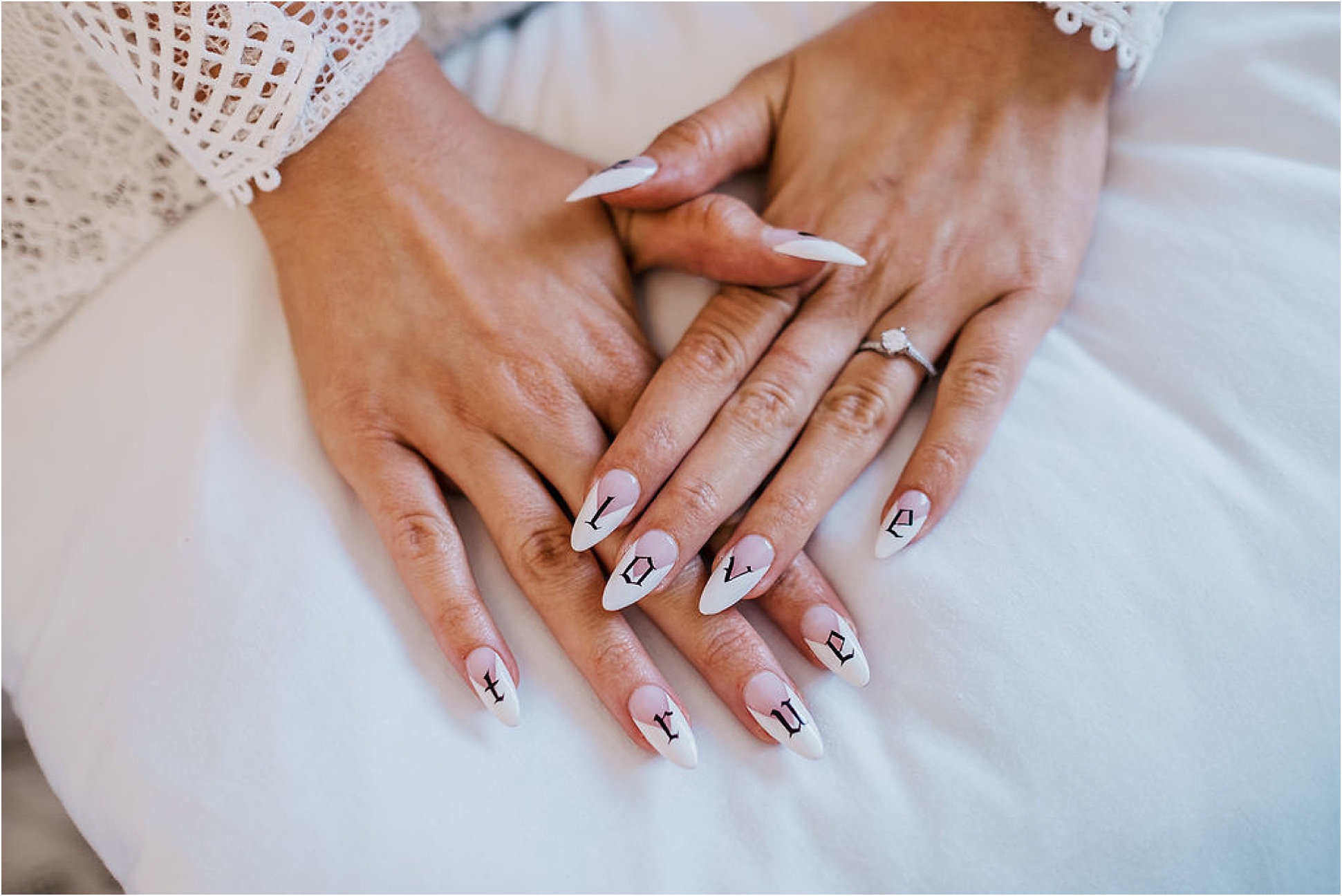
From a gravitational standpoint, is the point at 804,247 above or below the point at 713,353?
above

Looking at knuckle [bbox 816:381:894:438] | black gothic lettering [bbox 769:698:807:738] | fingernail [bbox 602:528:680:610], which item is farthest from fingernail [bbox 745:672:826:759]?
knuckle [bbox 816:381:894:438]

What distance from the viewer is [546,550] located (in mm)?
703

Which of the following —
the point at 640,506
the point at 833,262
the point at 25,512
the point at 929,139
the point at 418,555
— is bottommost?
the point at 25,512

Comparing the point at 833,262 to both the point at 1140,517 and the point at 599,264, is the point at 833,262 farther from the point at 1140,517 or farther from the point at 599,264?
the point at 1140,517

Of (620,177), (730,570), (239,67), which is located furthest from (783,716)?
(239,67)

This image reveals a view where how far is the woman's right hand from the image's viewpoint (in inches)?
26.7

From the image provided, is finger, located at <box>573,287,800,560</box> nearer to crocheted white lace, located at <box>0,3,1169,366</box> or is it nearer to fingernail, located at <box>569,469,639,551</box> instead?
fingernail, located at <box>569,469,639,551</box>

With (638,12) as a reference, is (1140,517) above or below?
below

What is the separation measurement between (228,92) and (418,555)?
0.38 meters

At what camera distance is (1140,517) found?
656 millimetres

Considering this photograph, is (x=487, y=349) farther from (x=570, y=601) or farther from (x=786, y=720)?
(x=786, y=720)

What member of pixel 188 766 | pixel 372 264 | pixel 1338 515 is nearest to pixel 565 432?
pixel 372 264

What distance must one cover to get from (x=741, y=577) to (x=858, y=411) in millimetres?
164

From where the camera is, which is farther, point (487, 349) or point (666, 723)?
point (487, 349)
